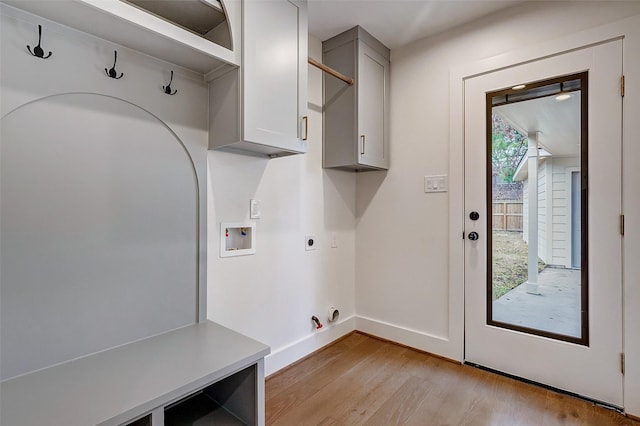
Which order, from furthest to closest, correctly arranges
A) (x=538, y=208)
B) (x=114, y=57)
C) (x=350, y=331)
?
(x=350, y=331) < (x=538, y=208) < (x=114, y=57)

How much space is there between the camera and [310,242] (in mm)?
2410

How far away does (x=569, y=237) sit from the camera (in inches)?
75.0

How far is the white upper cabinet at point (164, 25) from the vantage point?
1101 millimetres

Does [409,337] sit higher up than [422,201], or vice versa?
[422,201]

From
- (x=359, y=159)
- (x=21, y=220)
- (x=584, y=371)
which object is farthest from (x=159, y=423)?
(x=584, y=371)

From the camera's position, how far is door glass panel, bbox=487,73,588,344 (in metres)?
1.87

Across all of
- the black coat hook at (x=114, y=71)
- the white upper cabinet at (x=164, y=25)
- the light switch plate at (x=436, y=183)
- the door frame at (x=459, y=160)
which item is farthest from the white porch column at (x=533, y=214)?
the black coat hook at (x=114, y=71)

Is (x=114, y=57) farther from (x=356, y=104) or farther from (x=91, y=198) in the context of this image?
(x=356, y=104)

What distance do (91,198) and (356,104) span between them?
5.75 feet

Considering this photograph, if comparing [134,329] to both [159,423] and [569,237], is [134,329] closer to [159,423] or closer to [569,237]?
[159,423]

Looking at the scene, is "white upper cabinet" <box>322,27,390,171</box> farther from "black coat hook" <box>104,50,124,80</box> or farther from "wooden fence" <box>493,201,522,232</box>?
"black coat hook" <box>104,50,124,80</box>

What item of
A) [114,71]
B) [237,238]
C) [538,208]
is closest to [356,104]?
[237,238]

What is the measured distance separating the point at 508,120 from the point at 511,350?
1.54 m

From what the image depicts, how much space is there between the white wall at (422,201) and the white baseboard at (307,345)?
0.20 meters
